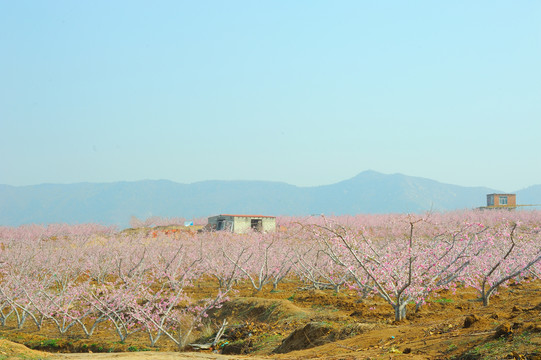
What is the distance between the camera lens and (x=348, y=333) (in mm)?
10281

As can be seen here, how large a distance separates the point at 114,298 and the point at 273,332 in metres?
6.13

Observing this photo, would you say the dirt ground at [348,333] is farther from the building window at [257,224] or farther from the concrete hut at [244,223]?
the building window at [257,224]

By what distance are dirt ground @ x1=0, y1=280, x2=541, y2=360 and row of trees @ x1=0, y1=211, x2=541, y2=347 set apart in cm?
58

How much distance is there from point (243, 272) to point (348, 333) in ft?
54.7

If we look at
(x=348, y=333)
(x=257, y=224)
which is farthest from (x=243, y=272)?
(x=257, y=224)

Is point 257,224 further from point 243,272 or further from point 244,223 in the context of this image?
point 243,272

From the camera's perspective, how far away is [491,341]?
6.76m

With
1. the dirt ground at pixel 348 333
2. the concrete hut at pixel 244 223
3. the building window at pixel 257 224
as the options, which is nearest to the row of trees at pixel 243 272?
the dirt ground at pixel 348 333

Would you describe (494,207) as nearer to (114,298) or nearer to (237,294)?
(237,294)

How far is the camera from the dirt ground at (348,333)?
696cm

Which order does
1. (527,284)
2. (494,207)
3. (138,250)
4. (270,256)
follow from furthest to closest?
(494,207), (138,250), (270,256), (527,284)

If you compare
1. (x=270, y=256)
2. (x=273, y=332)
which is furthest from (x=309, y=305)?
(x=270, y=256)

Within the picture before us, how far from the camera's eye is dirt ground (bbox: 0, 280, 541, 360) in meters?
6.96

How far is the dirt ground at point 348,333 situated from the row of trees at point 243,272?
1.92ft
